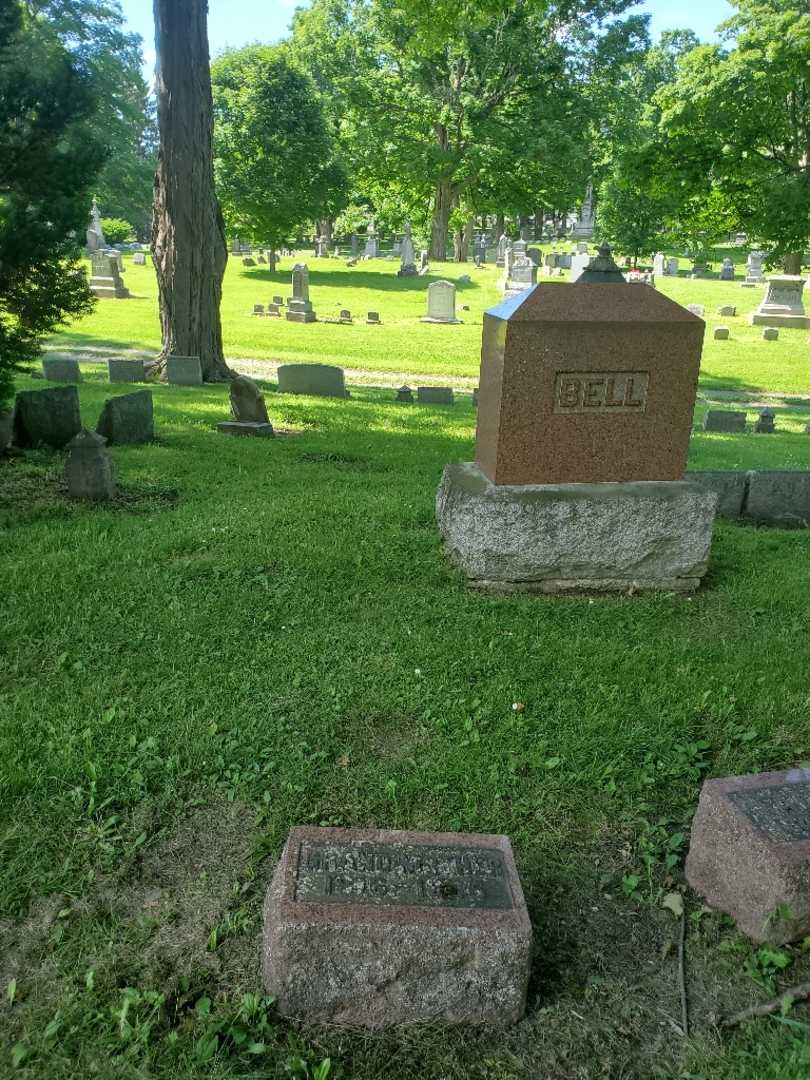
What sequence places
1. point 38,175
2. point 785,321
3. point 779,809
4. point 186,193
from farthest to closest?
point 785,321
point 186,193
point 38,175
point 779,809

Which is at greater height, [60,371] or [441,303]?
[441,303]

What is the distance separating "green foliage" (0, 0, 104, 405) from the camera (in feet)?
19.8

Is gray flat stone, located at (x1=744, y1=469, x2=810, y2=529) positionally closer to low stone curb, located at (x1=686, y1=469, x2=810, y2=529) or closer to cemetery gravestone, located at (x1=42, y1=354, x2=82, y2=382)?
low stone curb, located at (x1=686, y1=469, x2=810, y2=529)

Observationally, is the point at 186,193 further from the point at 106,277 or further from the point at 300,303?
the point at 106,277

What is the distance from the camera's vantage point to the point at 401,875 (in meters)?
2.76

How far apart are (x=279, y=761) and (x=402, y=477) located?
15.8ft

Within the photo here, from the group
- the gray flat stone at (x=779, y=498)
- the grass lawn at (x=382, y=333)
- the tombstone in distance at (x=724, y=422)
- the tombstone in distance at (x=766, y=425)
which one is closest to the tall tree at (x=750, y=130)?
the grass lawn at (x=382, y=333)

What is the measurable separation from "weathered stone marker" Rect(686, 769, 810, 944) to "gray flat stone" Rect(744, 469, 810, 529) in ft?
16.0

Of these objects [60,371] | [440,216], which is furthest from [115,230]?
[60,371]

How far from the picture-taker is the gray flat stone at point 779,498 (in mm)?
7621

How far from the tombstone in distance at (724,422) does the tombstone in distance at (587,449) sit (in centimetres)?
924

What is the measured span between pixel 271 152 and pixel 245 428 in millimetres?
29032

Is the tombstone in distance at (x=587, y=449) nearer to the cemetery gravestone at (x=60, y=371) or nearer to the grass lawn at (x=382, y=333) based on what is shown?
the grass lawn at (x=382, y=333)

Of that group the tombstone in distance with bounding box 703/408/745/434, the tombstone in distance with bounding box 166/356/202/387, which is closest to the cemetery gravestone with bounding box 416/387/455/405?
the tombstone in distance with bounding box 166/356/202/387
